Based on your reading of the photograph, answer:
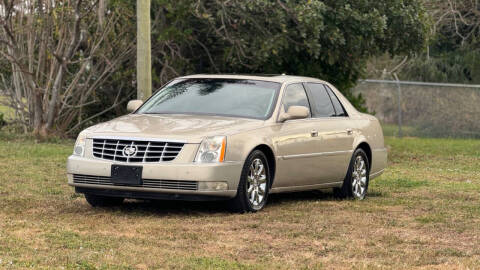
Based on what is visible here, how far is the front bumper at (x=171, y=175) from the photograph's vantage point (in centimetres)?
998

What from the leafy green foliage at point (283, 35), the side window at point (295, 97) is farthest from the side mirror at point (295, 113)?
the leafy green foliage at point (283, 35)

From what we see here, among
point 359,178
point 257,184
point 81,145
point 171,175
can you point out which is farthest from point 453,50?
point 171,175

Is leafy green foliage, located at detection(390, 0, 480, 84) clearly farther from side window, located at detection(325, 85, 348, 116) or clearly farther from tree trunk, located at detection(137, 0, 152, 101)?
side window, located at detection(325, 85, 348, 116)

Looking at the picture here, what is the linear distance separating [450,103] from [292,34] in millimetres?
10066

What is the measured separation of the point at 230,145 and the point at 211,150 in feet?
0.72

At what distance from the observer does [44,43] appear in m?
21.2

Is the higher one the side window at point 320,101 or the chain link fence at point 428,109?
Answer: the side window at point 320,101

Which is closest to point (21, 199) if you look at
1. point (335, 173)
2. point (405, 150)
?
point (335, 173)

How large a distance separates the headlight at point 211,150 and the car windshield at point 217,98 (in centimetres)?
104

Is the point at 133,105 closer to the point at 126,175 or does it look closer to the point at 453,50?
the point at 126,175

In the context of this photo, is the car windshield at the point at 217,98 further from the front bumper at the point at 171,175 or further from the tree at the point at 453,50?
the tree at the point at 453,50

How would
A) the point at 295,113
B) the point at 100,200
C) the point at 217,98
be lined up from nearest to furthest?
1. the point at 100,200
2. the point at 295,113
3. the point at 217,98

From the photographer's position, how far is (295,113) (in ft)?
36.6

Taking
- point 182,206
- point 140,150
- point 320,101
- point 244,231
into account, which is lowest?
point 182,206
